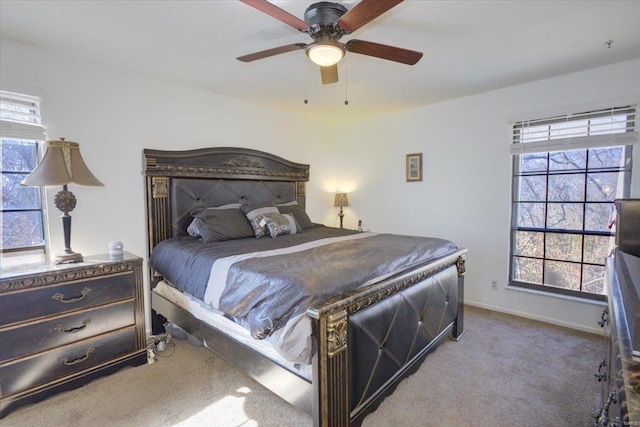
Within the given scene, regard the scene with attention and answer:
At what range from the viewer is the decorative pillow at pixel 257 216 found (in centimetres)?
307

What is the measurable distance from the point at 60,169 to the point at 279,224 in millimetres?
1780

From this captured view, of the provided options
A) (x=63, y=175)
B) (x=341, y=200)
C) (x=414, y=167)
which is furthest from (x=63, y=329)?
(x=414, y=167)

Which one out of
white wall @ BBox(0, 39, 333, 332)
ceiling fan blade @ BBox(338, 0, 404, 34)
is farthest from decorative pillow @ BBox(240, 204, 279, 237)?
ceiling fan blade @ BBox(338, 0, 404, 34)

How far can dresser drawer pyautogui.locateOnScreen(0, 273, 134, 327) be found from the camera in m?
1.83

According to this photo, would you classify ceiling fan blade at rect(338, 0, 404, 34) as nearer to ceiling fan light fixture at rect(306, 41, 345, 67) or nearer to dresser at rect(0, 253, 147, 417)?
ceiling fan light fixture at rect(306, 41, 345, 67)

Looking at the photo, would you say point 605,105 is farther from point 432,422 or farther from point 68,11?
point 68,11

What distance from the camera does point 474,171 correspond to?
11.6ft

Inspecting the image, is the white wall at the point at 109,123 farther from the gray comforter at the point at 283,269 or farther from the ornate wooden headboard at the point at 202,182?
the gray comforter at the point at 283,269

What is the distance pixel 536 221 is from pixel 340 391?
9.72 feet

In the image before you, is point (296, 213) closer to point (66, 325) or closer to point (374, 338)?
point (374, 338)

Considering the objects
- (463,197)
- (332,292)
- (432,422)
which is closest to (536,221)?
(463,197)

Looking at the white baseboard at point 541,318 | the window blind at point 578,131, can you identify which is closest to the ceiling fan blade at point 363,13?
the window blind at point 578,131

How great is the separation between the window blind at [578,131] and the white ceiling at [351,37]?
1.43 feet

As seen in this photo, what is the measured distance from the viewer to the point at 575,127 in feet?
9.58
